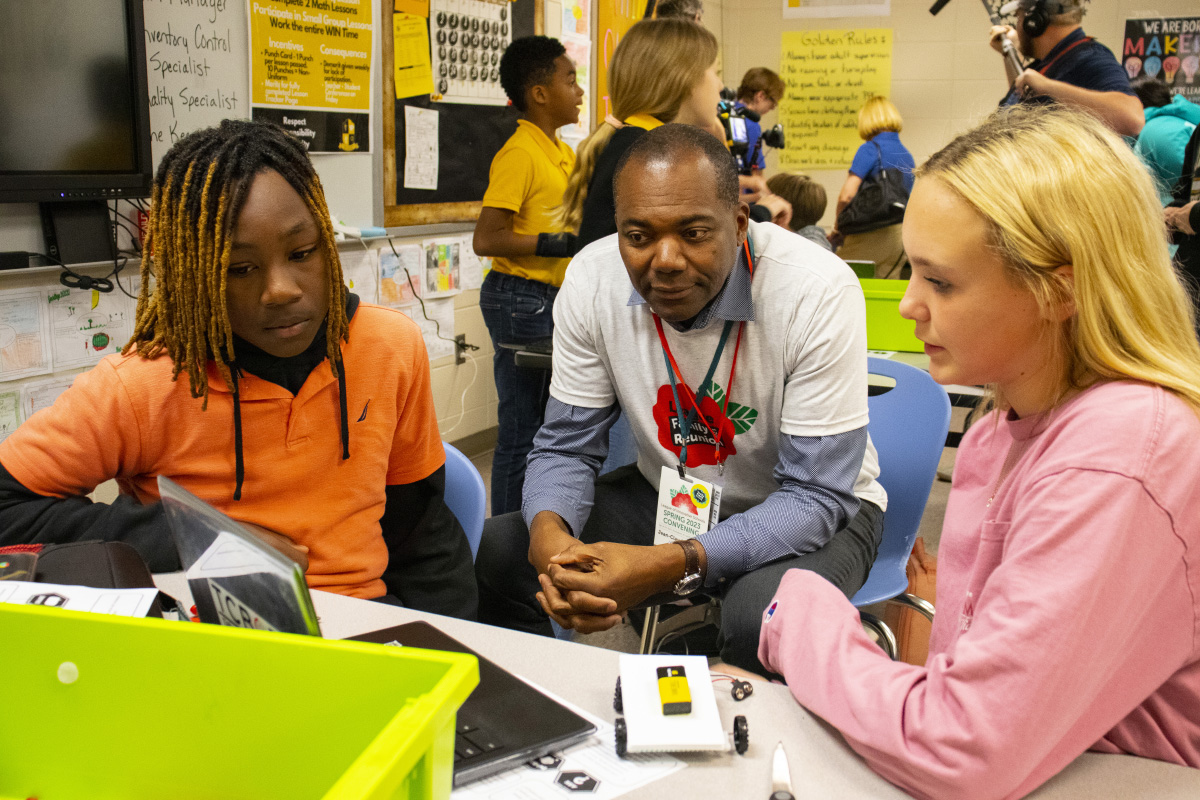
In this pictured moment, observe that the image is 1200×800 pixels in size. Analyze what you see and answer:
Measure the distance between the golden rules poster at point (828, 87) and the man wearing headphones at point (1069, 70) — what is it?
9.59 ft

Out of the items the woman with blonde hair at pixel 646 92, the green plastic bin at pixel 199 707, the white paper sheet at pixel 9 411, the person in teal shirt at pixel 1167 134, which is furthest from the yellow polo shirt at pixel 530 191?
the green plastic bin at pixel 199 707

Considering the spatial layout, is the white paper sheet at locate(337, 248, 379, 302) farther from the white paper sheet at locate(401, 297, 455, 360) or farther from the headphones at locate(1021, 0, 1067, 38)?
the headphones at locate(1021, 0, 1067, 38)

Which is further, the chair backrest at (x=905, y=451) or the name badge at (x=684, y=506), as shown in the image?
the chair backrest at (x=905, y=451)

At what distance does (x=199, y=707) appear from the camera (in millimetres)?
667

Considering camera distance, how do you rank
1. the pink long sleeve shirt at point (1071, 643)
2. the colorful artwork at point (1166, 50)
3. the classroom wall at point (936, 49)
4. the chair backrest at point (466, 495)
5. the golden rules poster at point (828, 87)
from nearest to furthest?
the pink long sleeve shirt at point (1071, 643) < the chair backrest at point (466, 495) < the colorful artwork at point (1166, 50) < the classroom wall at point (936, 49) < the golden rules poster at point (828, 87)

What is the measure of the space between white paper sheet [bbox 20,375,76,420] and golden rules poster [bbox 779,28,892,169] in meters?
4.83

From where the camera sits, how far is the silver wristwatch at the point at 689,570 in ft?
5.00

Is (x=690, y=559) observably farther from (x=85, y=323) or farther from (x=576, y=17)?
(x=576, y=17)

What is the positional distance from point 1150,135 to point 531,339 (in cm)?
240

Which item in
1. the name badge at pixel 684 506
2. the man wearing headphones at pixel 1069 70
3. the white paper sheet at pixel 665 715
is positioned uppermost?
the man wearing headphones at pixel 1069 70

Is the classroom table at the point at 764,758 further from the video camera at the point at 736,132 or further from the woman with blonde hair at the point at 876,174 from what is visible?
the woman with blonde hair at the point at 876,174

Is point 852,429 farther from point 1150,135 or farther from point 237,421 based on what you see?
point 1150,135

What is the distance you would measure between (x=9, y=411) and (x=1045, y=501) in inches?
91.3

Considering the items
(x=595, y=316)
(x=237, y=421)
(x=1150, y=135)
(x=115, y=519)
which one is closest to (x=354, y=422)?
(x=237, y=421)
